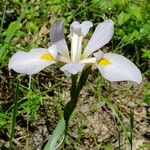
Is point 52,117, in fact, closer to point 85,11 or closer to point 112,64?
point 85,11

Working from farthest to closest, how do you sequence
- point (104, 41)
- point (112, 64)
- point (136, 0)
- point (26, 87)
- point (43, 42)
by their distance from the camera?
point (136, 0), point (43, 42), point (26, 87), point (104, 41), point (112, 64)

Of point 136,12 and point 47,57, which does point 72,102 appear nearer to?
point 47,57

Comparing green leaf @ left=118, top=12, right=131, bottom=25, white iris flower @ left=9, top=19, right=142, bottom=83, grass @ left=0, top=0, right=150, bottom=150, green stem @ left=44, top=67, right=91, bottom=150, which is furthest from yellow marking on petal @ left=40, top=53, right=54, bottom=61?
green leaf @ left=118, top=12, right=131, bottom=25

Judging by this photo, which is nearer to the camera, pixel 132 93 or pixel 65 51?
pixel 65 51

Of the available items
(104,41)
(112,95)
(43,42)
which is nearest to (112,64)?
(104,41)

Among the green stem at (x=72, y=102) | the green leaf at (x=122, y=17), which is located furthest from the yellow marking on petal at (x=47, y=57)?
the green leaf at (x=122, y=17)

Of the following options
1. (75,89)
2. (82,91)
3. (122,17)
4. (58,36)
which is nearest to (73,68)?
(75,89)

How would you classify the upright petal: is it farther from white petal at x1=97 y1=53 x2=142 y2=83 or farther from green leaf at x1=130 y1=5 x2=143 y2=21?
green leaf at x1=130 y1=5 x2=143 y2=21
